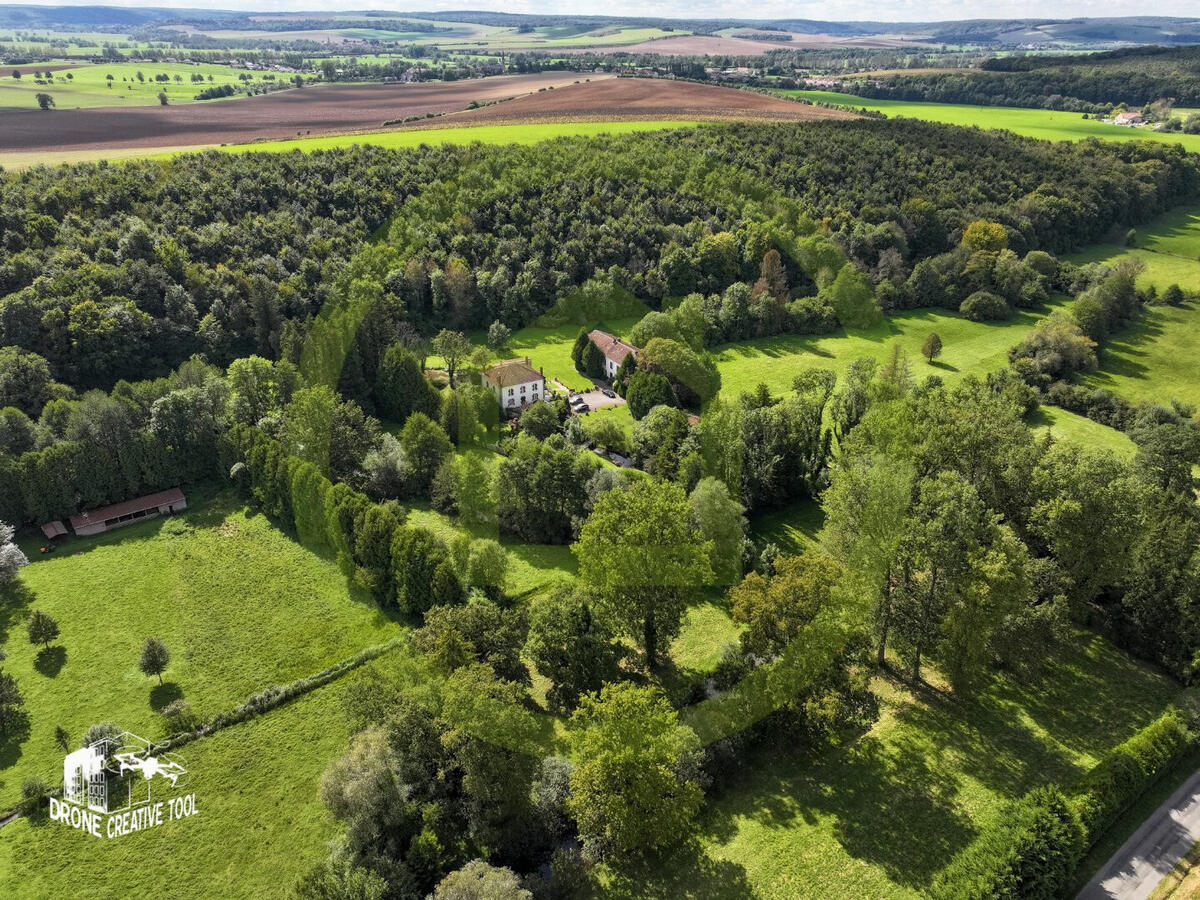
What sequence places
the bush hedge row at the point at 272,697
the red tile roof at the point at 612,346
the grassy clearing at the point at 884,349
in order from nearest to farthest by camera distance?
the bush hedge row at the point at 272,697, the red tile roof at the point at 612,346, the grassy clearing at the point at 884,349

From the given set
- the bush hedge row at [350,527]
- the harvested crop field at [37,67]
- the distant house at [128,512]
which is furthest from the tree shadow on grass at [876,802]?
the harvested crop field at [37,67]

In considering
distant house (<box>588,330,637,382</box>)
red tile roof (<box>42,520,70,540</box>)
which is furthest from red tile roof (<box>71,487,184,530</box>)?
distant house (<box>588,330,637,382</box>)

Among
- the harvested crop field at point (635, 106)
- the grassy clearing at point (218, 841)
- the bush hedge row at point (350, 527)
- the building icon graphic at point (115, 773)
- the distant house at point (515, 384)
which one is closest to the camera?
the grassy clearing at point (218, 841)

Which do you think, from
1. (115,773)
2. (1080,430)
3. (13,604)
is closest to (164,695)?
(115,773)

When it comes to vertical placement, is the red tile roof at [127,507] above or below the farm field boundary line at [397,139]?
below

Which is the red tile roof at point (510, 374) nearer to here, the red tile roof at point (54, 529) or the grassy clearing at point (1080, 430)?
the red tile roof at point (54, 529)

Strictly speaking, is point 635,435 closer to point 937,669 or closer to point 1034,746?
point 937,669

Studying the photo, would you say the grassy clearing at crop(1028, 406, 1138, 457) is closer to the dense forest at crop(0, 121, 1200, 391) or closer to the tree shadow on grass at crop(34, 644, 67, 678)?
the dense forest at crop(0, 121, 1200, 391)
